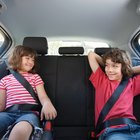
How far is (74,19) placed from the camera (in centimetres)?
273

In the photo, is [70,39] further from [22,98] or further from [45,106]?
[45,106]

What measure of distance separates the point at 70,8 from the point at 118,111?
1059 millimetres

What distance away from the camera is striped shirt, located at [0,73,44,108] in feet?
6.97

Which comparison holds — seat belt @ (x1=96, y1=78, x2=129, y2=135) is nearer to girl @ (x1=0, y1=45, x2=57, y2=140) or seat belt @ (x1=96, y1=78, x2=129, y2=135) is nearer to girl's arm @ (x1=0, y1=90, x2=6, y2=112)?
girl @ (x1=0, y1=45, x2=57, y2=140)

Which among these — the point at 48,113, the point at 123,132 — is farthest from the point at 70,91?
the point at 123,132

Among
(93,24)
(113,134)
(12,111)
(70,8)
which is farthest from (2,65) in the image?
(113,134)

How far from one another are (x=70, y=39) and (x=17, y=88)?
1.06 meters

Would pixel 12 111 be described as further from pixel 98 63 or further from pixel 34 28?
pixel 34 28

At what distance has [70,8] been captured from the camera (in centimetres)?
257

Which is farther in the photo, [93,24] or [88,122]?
[93,24]

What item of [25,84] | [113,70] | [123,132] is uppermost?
[113,70]

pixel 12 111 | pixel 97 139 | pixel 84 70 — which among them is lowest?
pixel 97 139

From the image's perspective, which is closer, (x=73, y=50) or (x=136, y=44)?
(x=73, y=50)

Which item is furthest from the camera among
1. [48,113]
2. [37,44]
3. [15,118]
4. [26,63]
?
[37,44]
